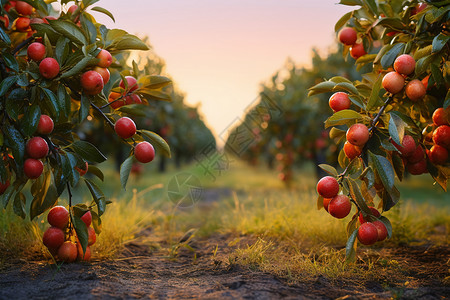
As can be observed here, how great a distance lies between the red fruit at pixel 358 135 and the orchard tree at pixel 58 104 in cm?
92

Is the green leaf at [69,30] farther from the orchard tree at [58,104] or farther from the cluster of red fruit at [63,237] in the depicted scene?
the cluster of red fruit at [63,237]

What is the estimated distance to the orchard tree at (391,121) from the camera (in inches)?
69.1

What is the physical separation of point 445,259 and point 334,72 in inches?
227

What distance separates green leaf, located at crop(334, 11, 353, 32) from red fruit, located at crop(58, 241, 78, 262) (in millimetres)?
2065

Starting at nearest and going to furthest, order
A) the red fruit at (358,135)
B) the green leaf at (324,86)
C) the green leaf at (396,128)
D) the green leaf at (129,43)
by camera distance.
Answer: the green leaf at (396,128) → the red fruit at (358,135) → the green leaf at (324,86) → the green leaf at (129,43)

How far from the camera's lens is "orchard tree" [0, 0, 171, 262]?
70.9 inches

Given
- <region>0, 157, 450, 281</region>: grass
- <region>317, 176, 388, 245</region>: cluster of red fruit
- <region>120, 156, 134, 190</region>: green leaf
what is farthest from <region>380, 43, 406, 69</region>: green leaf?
<region>120, 156, 134, 190</region>: green leaf

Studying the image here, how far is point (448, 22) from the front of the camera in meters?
2.12

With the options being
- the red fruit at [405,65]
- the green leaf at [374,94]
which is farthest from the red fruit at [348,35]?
the green leaf at [374,94]

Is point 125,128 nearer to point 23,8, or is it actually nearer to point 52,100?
point 52,100

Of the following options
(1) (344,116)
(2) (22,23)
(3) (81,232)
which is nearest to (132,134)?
(3) (81,232)

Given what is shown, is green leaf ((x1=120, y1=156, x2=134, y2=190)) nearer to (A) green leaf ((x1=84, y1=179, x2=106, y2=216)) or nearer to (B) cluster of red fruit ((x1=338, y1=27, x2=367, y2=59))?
(A) green leaf ((x1=84, y1=179, x2=106, y2=216))

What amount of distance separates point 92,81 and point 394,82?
146cm

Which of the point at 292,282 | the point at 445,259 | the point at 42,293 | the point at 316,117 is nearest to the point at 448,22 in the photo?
the point at 445,259
